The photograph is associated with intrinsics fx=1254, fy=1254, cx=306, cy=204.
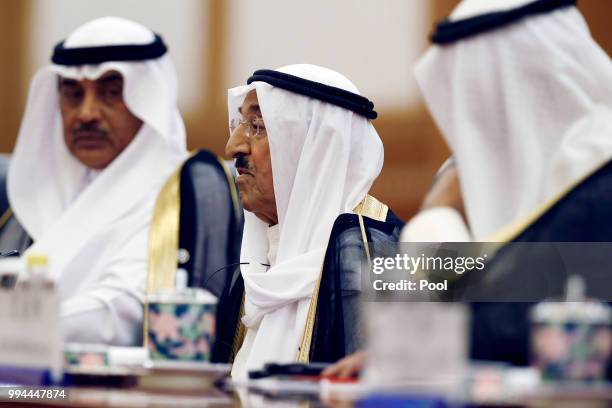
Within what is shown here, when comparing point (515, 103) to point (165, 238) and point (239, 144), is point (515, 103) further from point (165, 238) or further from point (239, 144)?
point (165, 238)

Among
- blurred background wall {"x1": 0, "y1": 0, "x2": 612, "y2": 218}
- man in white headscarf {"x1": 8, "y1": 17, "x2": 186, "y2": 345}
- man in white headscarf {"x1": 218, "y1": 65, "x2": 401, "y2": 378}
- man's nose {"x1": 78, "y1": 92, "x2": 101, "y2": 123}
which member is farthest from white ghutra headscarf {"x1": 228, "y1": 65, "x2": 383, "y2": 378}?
man's nose {"x1": 78, "y1": 92, "x2": 101, "y2": 123}

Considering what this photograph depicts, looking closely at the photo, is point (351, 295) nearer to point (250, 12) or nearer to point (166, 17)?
point (250, 12)

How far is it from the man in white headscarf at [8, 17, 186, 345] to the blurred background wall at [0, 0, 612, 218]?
93 mm

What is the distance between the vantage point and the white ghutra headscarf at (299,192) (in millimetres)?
2650

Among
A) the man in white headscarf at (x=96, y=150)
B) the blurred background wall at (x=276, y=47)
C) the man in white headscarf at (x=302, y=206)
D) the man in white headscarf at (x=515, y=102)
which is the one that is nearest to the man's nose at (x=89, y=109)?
the man in white headscarf at (x=96, y=150)

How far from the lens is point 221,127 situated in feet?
12.6

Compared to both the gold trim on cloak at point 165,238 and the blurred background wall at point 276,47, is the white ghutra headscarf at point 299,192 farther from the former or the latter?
the gold trim on cloak at point 165,238

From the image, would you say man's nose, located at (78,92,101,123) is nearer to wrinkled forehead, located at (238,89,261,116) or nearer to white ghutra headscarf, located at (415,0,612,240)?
wrinkled forehead, located at (238,89,261,116)

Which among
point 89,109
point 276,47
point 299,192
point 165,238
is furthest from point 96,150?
point 299,192

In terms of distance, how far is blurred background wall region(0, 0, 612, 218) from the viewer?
3250mm

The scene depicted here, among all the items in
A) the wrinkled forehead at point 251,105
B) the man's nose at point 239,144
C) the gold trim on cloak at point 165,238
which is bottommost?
the gold trim on cloak at point 165,238

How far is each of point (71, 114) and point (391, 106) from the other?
1.14 meters

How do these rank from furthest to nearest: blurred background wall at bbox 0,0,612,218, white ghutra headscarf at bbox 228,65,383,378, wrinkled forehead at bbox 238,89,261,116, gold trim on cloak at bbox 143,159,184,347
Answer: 1. gold trim on cloak at bbox 143,159,184,347
2. blurred background wall at bbox 0,0,612,218
3. wrinkled forehead at bbox 238,89,261,116
4. white ghutra headscarf at bbox 228,65,383,378

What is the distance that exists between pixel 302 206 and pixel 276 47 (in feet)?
3.08
